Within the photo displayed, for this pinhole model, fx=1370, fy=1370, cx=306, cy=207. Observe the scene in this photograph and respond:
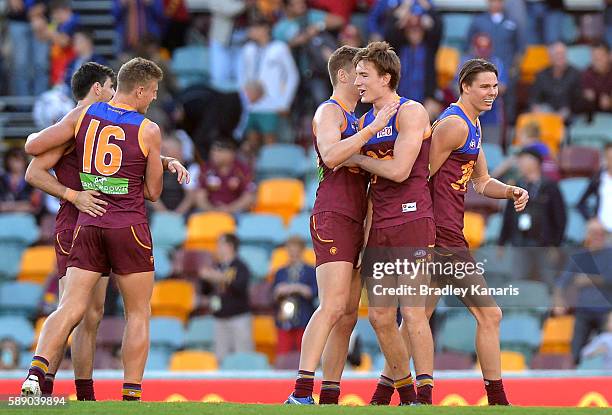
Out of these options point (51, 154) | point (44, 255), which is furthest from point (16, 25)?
point (51, 154)

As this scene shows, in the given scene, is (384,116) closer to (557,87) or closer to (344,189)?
(344,189)

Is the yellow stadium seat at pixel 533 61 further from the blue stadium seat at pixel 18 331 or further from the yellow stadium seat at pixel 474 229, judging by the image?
the blue stadium seat at pixel 18 331

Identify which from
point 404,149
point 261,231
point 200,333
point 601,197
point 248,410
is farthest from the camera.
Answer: point 261,231

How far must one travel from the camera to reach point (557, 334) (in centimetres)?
1432

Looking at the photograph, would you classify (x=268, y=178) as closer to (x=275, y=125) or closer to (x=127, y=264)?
(x=275, y=125)

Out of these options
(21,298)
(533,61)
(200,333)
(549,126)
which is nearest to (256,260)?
(200,333)

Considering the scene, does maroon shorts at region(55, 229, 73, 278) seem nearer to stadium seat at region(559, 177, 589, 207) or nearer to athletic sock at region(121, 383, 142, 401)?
athletic sock at region(121, 383, 142, 401)

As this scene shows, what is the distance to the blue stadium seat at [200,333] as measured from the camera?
15.1 metres

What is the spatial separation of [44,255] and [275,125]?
11.3ft

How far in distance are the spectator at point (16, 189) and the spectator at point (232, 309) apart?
3.26 metres

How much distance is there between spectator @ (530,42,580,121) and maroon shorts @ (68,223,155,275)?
872 cm

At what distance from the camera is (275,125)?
1769 centimetres

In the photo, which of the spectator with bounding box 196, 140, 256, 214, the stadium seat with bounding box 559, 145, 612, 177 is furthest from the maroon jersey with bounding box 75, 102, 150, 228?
the stadium seat with bounding box 559, 145, 612, 177

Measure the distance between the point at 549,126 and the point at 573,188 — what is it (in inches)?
48.2
